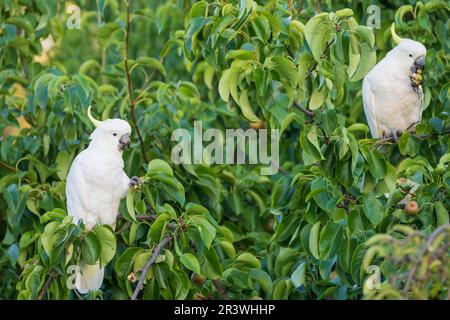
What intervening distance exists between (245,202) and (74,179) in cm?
99

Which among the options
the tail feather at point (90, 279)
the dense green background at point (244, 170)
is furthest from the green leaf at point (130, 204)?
the tail feather at point (90, 279)

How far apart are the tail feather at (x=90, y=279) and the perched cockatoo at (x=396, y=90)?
1.07 m

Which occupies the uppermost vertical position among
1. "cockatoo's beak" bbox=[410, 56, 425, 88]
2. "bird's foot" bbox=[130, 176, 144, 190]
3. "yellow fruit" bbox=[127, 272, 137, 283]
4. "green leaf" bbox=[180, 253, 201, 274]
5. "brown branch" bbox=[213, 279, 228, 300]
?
"cockatoo's beak" bbox=[410, 56, 425, 88]

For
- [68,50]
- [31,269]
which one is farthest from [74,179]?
[68,50]

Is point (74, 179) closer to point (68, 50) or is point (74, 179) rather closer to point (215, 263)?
point (215, 263)

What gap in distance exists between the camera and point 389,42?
11.9 ft

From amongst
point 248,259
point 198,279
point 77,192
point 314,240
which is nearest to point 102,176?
point 77,192

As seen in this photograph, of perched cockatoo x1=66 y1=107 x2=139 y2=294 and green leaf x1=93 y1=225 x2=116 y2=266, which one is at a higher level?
perched cockatoo x1=66 y1=107 x2=139 y2=294

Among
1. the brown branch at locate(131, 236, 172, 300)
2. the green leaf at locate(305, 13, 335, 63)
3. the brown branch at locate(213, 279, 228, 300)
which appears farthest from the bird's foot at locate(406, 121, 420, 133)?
the brown branch at locate(131, 236, 172, 300)

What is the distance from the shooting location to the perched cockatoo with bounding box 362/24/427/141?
306 cm

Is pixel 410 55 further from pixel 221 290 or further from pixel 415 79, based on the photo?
pixel 221 290

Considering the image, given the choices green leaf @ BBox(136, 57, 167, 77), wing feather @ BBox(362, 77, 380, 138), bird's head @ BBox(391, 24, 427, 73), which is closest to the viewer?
bird's head @ BBox(391, 24, 427, 73)

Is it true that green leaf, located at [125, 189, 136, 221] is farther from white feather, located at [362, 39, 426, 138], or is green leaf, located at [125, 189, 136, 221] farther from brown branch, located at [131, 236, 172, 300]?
white feather, located at [362, 39, 426, 138]

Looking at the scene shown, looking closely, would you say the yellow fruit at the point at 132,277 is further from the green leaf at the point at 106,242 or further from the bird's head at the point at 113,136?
the bird's head at the point at 113,136
